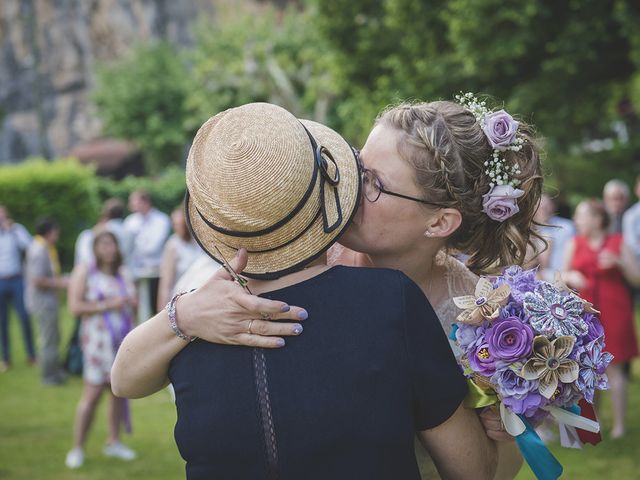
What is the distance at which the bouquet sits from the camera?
2.19 m

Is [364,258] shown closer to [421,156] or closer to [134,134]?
[421,156]

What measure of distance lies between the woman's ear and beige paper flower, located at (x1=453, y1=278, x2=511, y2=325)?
0.70 feet

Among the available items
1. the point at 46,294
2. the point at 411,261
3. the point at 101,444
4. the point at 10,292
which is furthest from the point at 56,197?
the point at 411,261

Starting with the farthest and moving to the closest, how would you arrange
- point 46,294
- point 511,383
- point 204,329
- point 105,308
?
1. point 46,294
2. point 105,308
3. point 511,383
4. point 204,329

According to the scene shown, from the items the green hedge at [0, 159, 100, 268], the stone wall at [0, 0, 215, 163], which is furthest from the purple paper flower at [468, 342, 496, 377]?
the stone wall at [0, 0, 215, 163]

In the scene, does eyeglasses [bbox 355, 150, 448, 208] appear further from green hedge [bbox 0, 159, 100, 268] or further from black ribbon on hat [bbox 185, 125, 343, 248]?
green hedge [bbox 0, 159, 100, 268]

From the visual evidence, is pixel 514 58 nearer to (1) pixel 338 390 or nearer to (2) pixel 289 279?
(2) pixel 289 279

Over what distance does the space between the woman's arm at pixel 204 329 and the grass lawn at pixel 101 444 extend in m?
5.17

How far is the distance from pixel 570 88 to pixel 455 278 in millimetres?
12824

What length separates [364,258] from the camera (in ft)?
8.66

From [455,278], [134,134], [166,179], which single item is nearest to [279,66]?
[166,179]

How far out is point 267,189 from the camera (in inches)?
76.1

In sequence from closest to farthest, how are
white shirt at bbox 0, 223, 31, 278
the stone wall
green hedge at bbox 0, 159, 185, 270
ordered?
white shirt at bbox 0, 223, 31, 278 → green hedge at bbox 0, 159, 185, 270 → the stone wall

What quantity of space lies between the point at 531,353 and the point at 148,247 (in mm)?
10589
